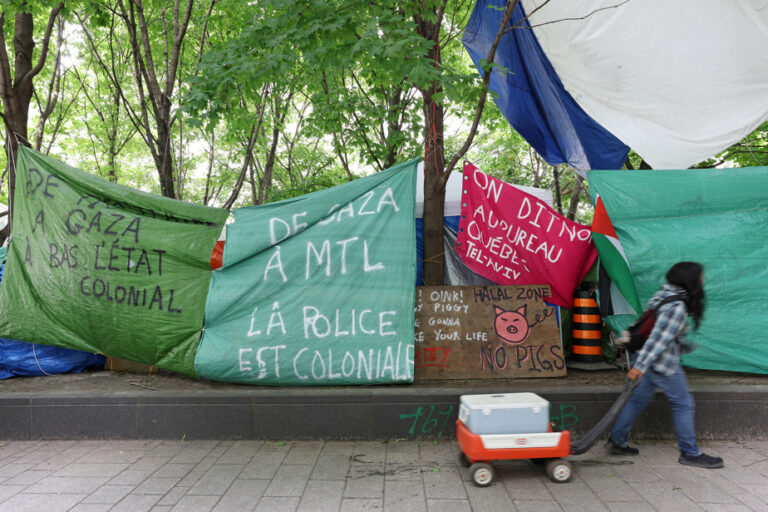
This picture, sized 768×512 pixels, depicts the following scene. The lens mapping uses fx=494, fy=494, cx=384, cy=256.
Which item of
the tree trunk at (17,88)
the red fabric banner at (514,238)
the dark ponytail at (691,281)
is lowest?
the dark ponytail at (691,281)

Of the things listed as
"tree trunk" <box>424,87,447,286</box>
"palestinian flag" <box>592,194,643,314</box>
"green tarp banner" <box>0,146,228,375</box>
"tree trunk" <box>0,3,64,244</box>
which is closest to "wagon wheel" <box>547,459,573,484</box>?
"palestinian flag" <box>592,194,643,314</box>

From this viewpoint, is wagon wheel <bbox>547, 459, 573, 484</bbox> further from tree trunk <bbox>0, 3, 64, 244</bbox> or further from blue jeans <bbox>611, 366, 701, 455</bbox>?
tree trunk <bbox>0, 3, 64, 244</bbox>

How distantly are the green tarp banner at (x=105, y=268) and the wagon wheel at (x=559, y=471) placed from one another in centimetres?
340

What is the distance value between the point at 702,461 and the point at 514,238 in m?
2.68

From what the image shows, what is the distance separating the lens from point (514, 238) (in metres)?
5.56

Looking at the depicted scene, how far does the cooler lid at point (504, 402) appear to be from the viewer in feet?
11.7

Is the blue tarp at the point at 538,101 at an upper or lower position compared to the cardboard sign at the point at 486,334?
upper

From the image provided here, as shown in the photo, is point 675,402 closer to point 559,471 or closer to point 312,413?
point 559,471

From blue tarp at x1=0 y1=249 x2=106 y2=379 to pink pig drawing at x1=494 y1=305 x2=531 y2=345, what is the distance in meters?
4.68

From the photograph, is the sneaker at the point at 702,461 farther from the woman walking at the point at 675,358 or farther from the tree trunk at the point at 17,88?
the tree trunk at the point at 17,88

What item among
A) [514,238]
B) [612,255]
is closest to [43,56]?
[514,238]

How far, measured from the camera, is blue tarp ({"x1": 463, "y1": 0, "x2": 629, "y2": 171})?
22.1 feet

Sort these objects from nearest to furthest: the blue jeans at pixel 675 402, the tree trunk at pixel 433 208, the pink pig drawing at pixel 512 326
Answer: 1. the blue jeans at pixel 675 402
2. the pink pig drawing at pixel 512 326
3. the tree trunk at pixel 433 208

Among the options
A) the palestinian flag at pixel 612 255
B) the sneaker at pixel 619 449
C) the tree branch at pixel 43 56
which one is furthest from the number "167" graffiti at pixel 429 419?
the tree branch at pixel 43 56
